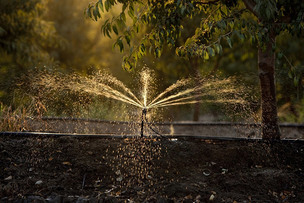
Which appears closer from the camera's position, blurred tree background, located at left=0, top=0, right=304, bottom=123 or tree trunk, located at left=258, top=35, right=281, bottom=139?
tree trunk, located at left=258, top=35, right=281, bottom=139

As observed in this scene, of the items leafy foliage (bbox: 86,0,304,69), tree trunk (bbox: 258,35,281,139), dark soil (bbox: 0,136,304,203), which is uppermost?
leafy foliage (bbox: 86,0,304,69)

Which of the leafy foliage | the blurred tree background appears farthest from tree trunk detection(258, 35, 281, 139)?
the blurred tree background

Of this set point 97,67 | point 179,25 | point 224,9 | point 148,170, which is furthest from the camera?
point 97,67

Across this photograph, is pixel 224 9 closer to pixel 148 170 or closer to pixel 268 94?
pixel 268 94

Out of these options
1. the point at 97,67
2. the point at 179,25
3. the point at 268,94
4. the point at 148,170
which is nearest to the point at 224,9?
the point at 179,25

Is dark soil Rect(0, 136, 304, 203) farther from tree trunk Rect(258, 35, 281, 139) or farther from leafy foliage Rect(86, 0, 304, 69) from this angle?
leafy foliage Rect(86, 0, 304, 69)

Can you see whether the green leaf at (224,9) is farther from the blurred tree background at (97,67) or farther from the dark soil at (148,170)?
the blurred tree background at (97,67)

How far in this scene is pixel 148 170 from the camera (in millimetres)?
3877

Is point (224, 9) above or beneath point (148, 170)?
above

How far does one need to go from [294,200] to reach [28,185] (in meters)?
2.78

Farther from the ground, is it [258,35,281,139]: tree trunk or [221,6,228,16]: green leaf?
[221,6,228,16]: green leaf

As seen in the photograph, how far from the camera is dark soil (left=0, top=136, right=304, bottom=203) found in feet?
10.9

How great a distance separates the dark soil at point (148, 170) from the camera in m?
3.32

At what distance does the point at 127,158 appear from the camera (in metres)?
4.08
